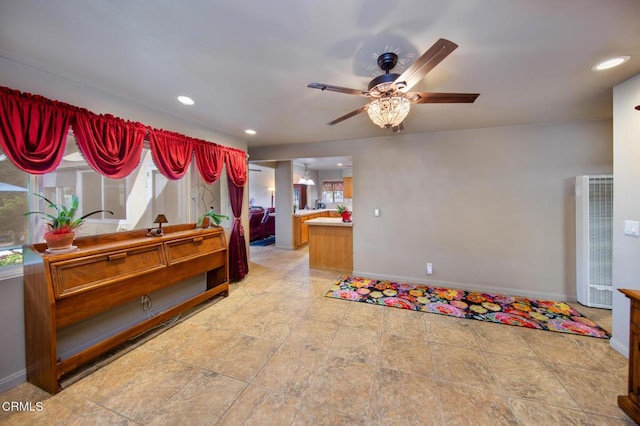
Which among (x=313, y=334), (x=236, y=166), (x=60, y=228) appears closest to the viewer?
(x=60, y=228)

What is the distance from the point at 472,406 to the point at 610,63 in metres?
2.66

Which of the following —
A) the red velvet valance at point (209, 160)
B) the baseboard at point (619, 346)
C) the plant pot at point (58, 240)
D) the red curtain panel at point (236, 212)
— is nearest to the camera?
the plant pot at point (58, 240)

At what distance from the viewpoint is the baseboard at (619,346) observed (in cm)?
203

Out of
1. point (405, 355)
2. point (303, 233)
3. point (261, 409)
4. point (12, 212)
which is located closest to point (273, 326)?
point (261, 409)

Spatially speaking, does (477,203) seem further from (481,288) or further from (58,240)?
(58,240)

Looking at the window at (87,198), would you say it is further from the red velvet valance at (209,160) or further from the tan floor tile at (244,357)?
the tan floor tile at (244,357)

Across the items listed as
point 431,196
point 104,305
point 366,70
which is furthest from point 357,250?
point 104,305

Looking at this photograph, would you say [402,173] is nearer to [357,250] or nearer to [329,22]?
[357,250]

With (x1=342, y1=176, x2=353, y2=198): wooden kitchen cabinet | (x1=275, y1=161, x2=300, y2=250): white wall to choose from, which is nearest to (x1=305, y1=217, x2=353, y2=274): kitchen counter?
(x1=275, y1=161, x2=300, y2=250): white wall

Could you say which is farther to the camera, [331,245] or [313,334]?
[331,245]

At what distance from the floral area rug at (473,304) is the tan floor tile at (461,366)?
726mm

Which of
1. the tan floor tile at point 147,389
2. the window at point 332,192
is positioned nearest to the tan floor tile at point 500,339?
the tan floor tile at point 147,389

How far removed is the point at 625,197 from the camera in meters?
2.03

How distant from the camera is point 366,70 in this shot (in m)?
1.83
